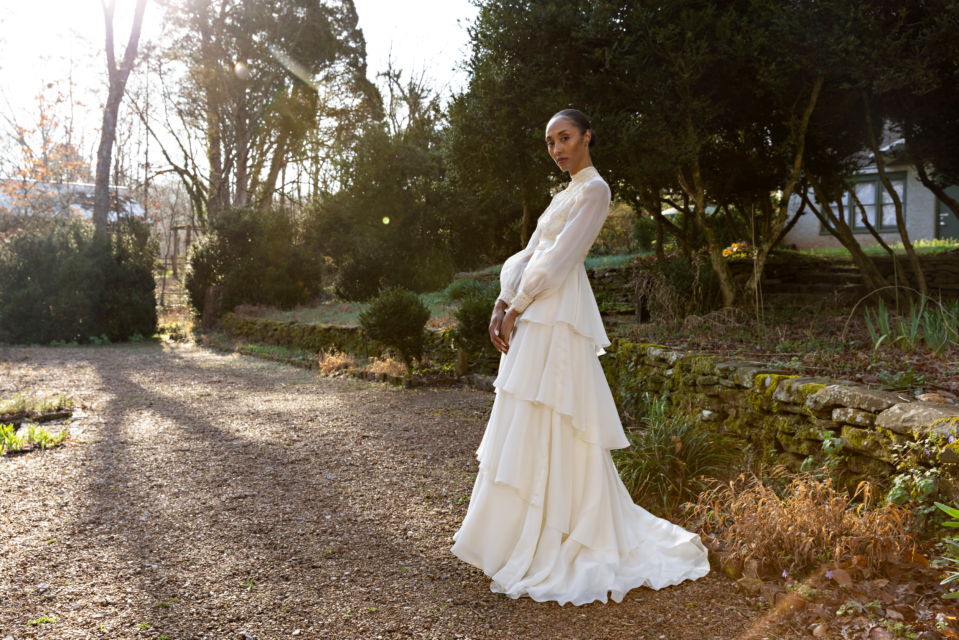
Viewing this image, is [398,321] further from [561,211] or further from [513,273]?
[561,211]

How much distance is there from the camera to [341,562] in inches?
118

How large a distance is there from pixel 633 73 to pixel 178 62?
17488mm

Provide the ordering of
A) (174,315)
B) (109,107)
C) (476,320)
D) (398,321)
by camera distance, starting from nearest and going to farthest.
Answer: (476,320) → (398,321) → (109,107) → (174,315)

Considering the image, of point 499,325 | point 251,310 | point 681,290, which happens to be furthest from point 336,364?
point 499,325

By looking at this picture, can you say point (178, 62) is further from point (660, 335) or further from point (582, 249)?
point (582, 249)

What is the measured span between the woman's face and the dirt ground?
6.14 ft

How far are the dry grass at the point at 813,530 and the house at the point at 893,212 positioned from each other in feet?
48.8

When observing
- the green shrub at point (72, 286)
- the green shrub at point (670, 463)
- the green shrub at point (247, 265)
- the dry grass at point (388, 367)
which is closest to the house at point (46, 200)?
the green shrub at point (72, 286)

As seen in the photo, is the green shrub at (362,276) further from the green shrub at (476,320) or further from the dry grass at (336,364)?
the green shrub at (476,320)

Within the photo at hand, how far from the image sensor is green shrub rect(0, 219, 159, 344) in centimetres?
1288

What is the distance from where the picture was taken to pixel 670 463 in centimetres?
371

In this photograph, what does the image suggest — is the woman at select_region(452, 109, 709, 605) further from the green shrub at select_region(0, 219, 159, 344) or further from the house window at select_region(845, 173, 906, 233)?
the house window at select_region(845, 173, 906, 233)

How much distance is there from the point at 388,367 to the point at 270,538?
5.43 m

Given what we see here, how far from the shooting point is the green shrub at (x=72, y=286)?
12883 millimetres
